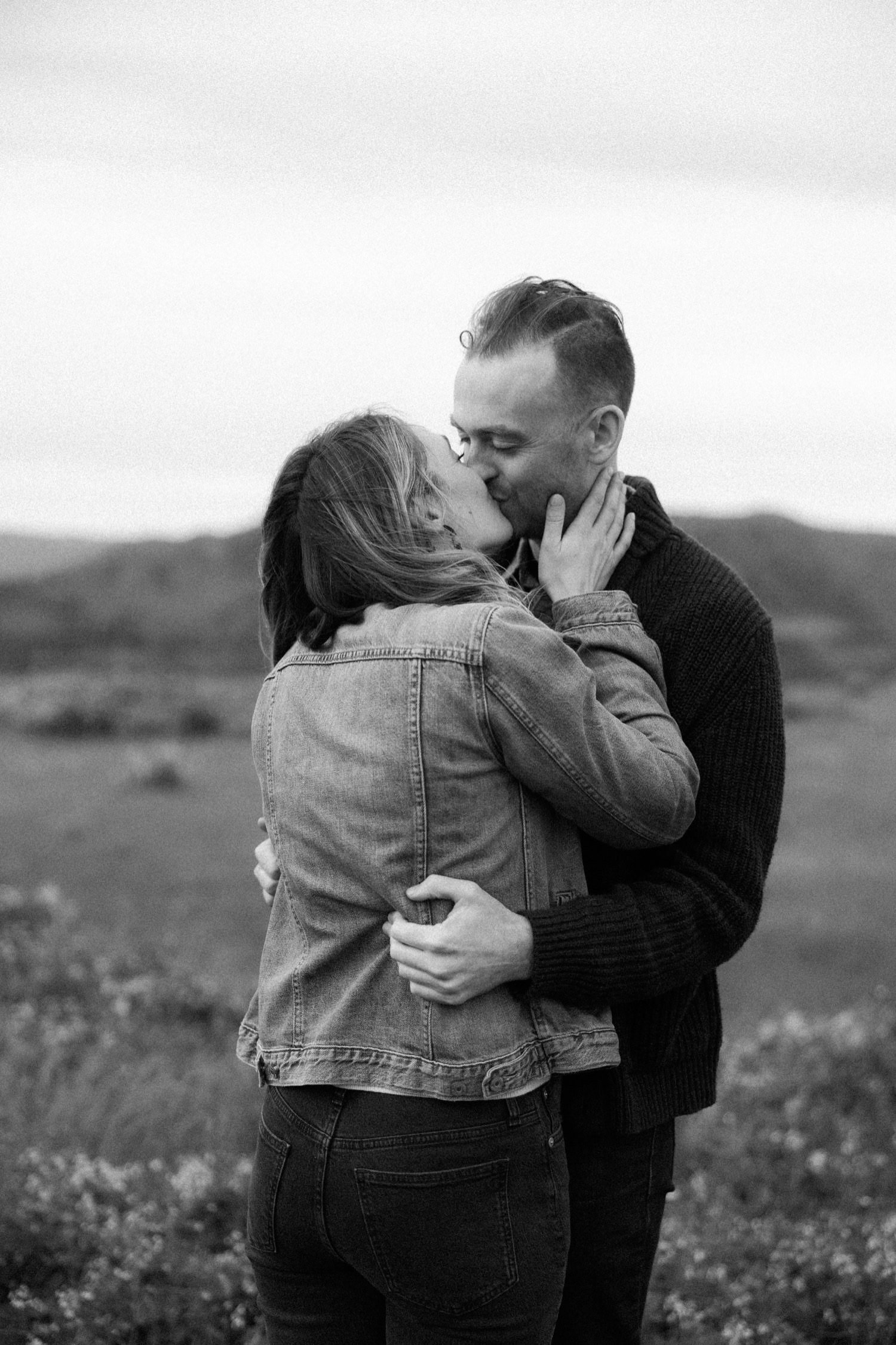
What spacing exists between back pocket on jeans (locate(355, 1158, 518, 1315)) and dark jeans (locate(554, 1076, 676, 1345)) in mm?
376

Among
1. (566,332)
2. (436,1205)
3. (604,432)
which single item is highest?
(566,332)

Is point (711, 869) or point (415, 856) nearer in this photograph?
point (415, 856)

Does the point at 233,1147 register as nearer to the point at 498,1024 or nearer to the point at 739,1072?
the point at 739,1072

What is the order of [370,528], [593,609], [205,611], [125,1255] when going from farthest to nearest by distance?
[205,611] → [125,1255] → [593,609] → [370,528]

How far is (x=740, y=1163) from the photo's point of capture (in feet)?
17.6

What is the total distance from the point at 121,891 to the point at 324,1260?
9063mm

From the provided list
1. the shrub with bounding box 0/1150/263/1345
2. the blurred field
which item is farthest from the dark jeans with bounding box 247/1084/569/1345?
the blurred field

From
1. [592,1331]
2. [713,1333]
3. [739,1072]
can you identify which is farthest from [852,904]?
[592,1331]

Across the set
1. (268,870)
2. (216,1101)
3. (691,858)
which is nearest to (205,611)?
(216,1101)

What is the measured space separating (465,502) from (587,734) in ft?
1.74

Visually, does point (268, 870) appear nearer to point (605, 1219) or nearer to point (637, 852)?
point (637, 852)

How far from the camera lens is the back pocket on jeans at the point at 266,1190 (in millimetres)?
2189

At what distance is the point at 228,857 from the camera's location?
12.0 m

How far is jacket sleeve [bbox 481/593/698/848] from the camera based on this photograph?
6.72 feet
